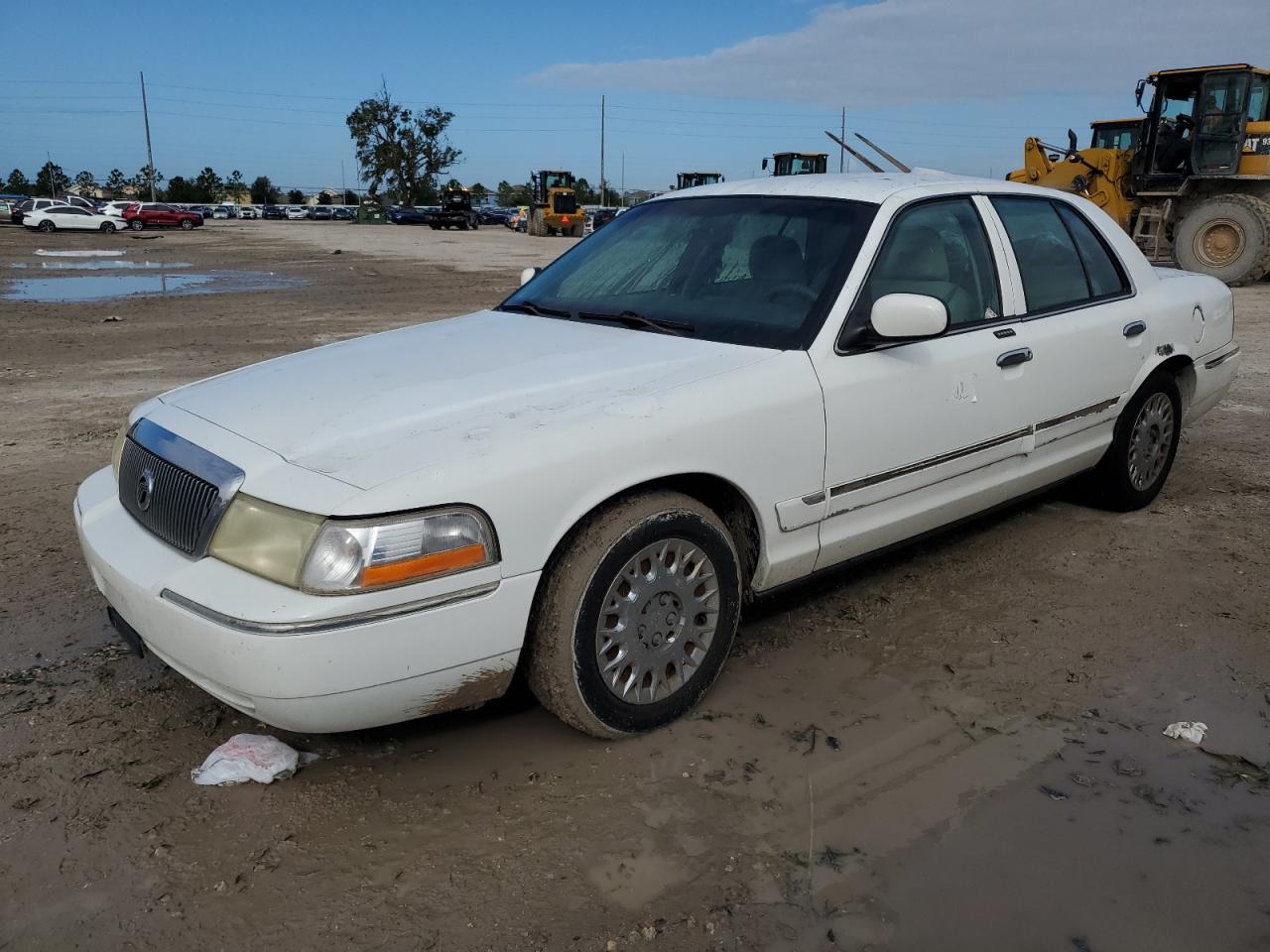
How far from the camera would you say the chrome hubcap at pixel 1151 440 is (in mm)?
4902

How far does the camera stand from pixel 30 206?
49.2 meters

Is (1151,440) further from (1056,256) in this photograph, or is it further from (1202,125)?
(1202,125)

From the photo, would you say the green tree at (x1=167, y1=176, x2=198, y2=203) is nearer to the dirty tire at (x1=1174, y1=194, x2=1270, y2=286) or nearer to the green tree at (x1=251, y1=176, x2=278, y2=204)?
the green tree at (x1=251, y1=176, x2=278, y2=204)

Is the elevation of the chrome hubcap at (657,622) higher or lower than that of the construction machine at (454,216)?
lower

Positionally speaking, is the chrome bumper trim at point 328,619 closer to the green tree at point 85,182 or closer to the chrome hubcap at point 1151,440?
the chrome hubcap at point 1151,440

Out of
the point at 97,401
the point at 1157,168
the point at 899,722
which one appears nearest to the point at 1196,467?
the point at 899,722

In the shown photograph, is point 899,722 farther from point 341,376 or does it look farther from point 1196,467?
point 1196,467

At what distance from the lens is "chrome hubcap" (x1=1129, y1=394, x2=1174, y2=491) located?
16.1 feet

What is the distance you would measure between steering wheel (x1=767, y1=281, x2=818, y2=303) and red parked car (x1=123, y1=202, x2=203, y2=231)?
4930cm

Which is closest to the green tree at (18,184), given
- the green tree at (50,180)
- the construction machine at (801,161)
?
the green tree at (50,180)

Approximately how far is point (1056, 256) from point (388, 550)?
3239mm

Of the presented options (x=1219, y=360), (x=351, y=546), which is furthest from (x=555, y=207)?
(x=351, y=546)

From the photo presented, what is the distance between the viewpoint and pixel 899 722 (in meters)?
3.18

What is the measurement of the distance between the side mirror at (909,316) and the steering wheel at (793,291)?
266mm
